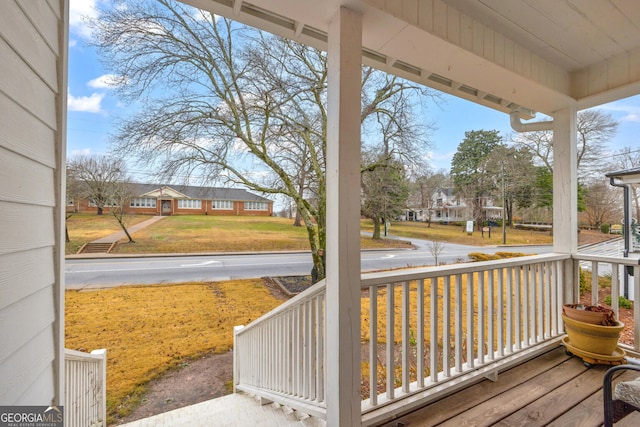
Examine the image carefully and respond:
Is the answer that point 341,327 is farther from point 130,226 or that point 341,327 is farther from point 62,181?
point 130,226

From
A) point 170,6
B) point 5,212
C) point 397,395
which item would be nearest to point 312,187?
point 170,6

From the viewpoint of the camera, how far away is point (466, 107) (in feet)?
8.59

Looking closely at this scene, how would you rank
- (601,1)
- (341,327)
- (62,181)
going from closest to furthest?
1. (62,181)
2. (341,327)
3. (601,1)

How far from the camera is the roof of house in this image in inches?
130

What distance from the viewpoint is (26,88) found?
2.35 feet

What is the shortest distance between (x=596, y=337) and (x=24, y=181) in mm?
3200

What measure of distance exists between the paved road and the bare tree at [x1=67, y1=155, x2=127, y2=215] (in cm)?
136

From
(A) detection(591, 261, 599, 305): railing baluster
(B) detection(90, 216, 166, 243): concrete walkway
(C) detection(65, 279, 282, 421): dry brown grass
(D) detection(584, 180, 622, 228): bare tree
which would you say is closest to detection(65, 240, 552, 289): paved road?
(C) detection(65, 279, 282, 421): dry brown grass

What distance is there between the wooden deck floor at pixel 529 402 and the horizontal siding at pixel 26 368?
1491 mm

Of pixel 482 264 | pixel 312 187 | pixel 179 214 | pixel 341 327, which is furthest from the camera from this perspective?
pixel 312 187

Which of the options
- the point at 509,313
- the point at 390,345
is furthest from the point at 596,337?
the point at 390,345

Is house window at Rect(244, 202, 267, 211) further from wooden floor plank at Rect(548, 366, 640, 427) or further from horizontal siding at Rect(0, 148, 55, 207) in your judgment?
wooden floor plank at Rect(548, 366, 640, 427)

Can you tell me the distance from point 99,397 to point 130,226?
186 cm

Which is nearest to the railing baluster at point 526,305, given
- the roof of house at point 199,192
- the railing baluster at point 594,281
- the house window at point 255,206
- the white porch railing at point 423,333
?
the white porch railing at point 423,333
